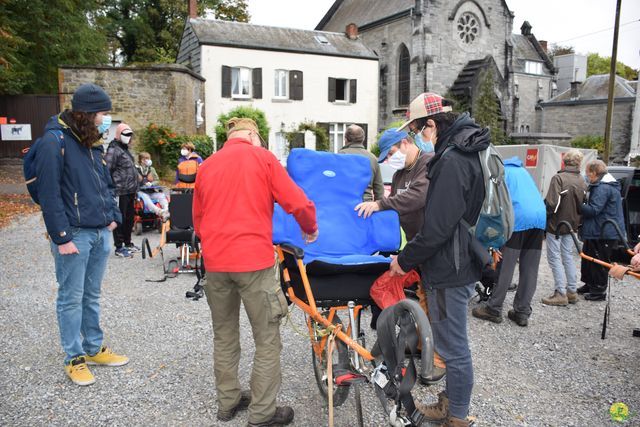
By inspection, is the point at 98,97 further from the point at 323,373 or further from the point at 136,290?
the point at 136,290

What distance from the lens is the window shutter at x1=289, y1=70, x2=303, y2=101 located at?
2859cm

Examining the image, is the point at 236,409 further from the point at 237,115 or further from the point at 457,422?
the point at 237,115

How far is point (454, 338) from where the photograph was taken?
3.08 m

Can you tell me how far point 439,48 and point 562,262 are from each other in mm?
30153

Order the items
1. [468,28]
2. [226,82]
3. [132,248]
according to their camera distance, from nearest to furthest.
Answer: [132,248]
[226,82]
[468,28]

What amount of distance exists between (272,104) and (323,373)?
2625 cm

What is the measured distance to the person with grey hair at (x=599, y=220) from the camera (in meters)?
6.43

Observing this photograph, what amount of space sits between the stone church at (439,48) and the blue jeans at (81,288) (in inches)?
1163

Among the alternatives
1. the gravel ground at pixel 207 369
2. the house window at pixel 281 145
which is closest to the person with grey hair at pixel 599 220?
the gravel ground at pixel 207 369

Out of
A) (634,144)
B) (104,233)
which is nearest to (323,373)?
(104,233)

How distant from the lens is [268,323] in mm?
3225

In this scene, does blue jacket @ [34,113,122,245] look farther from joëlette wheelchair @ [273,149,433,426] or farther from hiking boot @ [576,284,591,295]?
hiking boot @ [576,284,591,295]

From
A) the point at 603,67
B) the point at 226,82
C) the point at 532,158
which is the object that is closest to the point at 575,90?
the point at 226,82

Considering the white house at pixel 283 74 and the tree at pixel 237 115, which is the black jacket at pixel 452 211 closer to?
the tree at pixel 237 115
